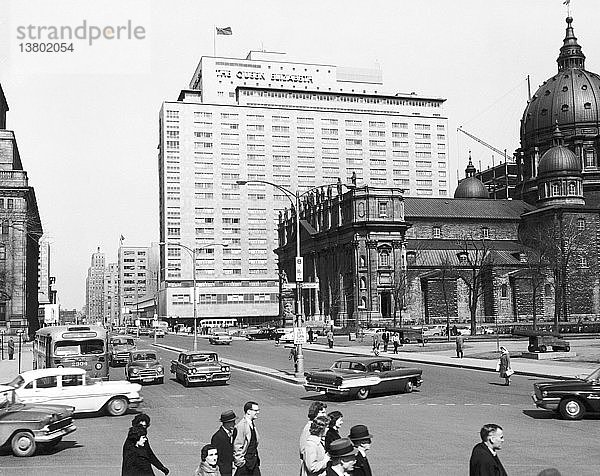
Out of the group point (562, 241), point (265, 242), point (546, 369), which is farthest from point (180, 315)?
point (546, 369)

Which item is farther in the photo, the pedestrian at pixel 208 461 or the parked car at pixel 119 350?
the parked car at pixel 119 350

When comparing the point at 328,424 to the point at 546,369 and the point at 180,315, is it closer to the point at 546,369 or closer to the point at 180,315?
the point at 546,369

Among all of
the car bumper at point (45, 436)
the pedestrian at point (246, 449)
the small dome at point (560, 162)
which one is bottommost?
the car bumper at point (45, 436)

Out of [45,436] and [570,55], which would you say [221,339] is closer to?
[45,436]

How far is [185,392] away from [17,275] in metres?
80.2

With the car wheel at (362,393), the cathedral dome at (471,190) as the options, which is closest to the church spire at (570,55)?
the cathedral dome at (471,190)

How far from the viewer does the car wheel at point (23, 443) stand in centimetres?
1648

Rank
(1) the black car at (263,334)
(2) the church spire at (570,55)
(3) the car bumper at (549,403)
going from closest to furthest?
(3) the car bumper at (549,403) → (1) the black car at (263,334) → (2) the church spire at (570,55)

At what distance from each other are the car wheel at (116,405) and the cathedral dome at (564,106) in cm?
11956

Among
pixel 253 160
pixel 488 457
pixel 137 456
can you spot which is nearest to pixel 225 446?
pixel 137 456

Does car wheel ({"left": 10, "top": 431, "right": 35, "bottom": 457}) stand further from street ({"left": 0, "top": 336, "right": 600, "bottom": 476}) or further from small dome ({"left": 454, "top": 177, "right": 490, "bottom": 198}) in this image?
small dome ({"left": 454, "top": 177, "right": 490, "bottom": 198})

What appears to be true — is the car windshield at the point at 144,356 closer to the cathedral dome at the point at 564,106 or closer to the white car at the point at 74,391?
the white car at the point at 74,391

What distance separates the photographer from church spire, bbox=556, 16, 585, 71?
13838 cm

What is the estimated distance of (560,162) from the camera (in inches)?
4847
